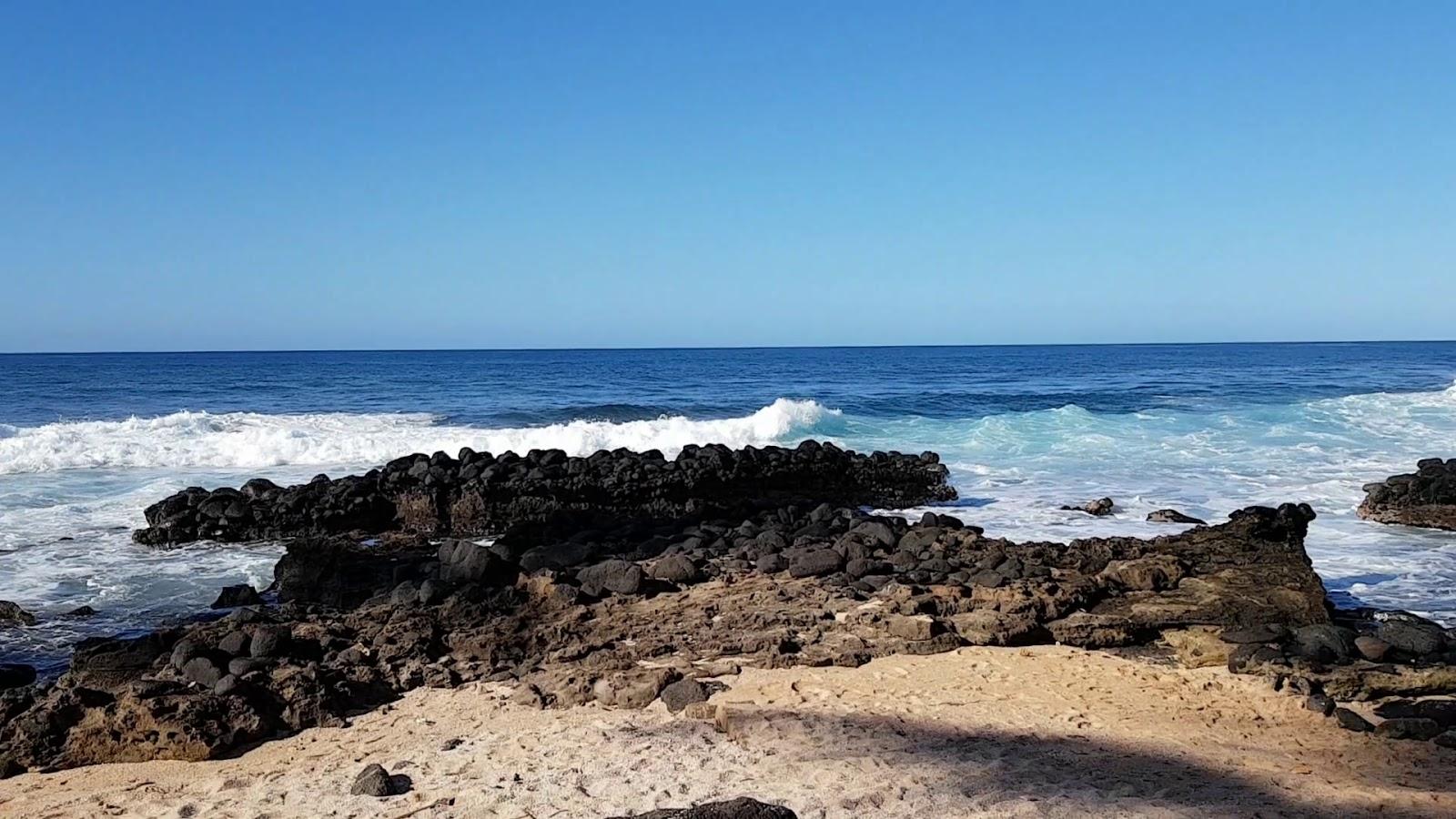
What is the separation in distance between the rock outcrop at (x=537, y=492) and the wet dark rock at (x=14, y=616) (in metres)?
3.85

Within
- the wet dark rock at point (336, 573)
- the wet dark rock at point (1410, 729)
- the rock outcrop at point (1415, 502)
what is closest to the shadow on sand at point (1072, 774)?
the wet dark rock at point (1410, 729)

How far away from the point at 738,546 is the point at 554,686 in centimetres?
373

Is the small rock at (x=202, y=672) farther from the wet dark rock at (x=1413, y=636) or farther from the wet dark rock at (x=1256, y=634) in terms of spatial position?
the wet dark rock at (x=1413, y=636)

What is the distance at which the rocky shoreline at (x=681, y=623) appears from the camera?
6.56 m

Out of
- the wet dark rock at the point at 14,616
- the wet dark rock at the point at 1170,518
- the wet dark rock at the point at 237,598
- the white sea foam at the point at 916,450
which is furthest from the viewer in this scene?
the wet dark rock at the point at 1170,518

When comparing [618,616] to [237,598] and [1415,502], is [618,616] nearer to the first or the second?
[237,598]

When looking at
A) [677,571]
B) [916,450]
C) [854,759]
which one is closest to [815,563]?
[677,571]

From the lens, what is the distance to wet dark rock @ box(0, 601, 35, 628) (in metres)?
9.05

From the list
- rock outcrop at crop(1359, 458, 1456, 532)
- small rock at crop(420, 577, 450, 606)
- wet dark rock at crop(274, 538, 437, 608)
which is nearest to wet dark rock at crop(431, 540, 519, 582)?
small rock at crop(420, 577, 450, 606)

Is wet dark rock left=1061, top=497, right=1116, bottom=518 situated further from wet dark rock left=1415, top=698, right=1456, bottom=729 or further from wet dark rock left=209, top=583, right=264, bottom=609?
wet dark rock left=209, top=583, right=264, bottom=609

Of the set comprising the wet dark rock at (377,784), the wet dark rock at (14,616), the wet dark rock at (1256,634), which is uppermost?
the wet dark rock at (1256,634)

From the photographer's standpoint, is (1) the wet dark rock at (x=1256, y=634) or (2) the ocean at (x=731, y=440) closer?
(1) the wet dark rock at (x=1256, y=634)

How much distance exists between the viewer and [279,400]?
135ft

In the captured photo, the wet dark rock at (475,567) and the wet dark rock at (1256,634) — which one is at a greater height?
the wet dark rock at (475,567)
